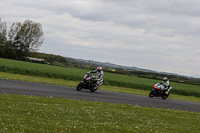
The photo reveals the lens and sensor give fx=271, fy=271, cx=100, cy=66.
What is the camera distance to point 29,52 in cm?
7850

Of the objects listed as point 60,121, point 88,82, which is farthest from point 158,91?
point 60,121

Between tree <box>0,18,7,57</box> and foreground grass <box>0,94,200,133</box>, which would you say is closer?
foreground grass <box>0,94,200,133</box>

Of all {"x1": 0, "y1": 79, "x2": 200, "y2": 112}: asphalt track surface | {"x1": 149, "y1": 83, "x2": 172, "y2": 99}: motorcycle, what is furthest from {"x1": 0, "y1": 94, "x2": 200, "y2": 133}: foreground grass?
{"x1": 149, "y1": 83, "x2": 172, "y2": 99}: motorcycle

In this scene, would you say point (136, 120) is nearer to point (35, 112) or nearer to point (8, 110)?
point (35, 112)

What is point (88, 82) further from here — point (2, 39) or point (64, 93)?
point (2, 39)

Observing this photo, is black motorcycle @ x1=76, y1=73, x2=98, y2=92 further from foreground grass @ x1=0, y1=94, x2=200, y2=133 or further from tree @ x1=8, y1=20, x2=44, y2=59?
tree @ x1=8, y1=20, x2=44, y2=59

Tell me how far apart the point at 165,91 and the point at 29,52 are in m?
59.1

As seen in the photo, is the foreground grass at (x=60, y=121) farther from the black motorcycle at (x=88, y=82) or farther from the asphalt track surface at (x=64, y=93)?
the black motorcycle at (x=88, y=82)

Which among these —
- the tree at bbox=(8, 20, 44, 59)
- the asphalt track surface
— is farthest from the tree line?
the asphalt track surface

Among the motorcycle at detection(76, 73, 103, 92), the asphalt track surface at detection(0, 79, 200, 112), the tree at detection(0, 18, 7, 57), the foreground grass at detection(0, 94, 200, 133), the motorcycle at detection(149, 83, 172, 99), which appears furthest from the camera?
the tree at detection(0, 18, 7, 57)

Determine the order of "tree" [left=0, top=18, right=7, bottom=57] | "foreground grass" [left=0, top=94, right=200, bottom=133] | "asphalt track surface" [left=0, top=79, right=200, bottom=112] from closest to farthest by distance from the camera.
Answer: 1. "foreground grass" [left=0, top=94, right=200, bottom=133]
2. "asphalt track surface" [left=0, top=79, right=200, bottom=112]
3. "tree" [left=0, top=18, right=7, bottom=57]

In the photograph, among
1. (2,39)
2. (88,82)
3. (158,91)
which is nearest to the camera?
(88,82)

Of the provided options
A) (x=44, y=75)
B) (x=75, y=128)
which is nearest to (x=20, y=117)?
(x=75, y=128)

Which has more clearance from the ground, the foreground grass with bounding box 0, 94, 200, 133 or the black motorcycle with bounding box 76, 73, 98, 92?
the black motorcycle with bounding box 76, 73, 98, 92
